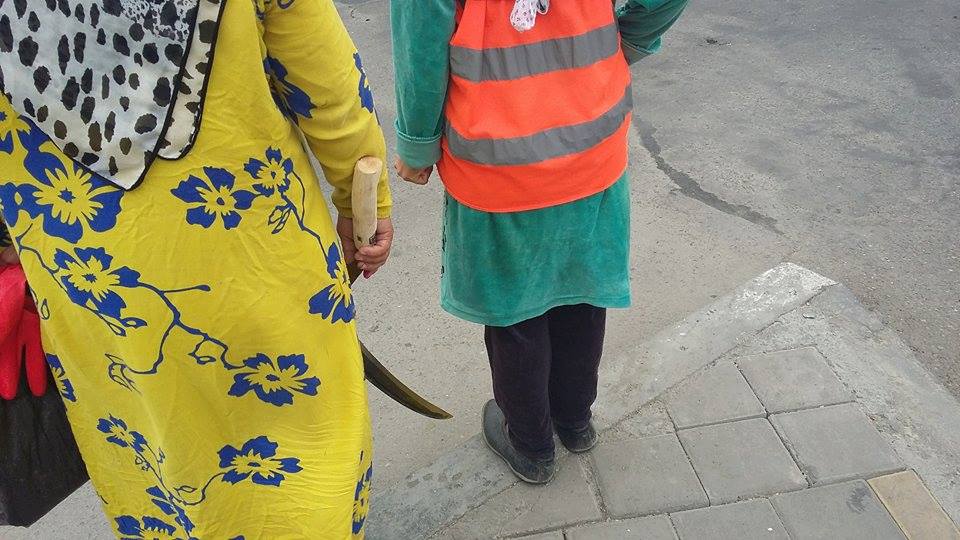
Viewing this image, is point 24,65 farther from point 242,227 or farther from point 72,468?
point 72,468

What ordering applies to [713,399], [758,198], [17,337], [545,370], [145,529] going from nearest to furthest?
[17,337]
[145,529]
[545,370]
[713,399]
[758,198]

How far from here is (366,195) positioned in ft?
4.50

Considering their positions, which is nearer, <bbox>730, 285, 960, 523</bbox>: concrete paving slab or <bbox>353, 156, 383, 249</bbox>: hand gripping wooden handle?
<bbox>353, 156, 383, 249</bbox>: hand gripping wooden handle

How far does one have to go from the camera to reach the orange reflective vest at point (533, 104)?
1453 millimetres

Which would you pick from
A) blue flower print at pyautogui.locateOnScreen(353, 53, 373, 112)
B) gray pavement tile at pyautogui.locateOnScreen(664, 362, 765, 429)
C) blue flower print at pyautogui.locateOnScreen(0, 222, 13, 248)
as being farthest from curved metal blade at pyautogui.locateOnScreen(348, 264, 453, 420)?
gray pavement tile at pyautogui.locateOnScreen(664, 362, 765, 429)

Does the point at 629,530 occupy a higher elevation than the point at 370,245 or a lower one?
lower

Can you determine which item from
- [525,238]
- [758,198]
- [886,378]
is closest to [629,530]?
[525,238]

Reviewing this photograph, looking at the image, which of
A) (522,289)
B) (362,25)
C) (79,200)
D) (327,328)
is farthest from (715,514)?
(362,25)

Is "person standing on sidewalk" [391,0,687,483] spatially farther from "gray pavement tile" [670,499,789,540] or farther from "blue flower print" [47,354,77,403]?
"blue flower print" [47,354,77,403]

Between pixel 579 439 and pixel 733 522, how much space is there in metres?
0.46

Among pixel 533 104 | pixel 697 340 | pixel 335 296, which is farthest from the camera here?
pixel 697 340

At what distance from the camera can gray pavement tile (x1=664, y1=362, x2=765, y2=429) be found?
2312 millimetres

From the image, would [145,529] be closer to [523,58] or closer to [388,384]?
[388,384]

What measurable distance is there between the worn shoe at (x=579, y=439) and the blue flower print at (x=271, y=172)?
4.25 feet
